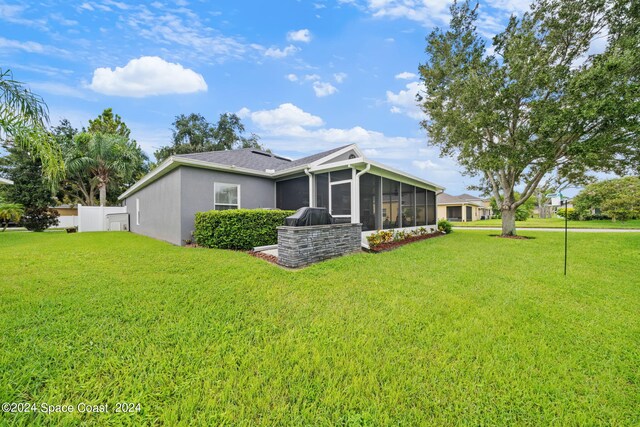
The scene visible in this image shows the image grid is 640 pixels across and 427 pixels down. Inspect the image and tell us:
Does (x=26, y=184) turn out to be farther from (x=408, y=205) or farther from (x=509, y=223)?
(x=509, y=223)

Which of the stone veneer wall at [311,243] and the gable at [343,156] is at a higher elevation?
the gable at [343,156]

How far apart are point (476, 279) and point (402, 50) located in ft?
34.5

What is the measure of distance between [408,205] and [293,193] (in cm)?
543

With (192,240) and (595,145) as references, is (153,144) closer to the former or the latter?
(192,240)

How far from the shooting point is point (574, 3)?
9.40 meters

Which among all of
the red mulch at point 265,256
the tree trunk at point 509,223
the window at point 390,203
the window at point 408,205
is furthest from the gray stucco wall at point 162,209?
the tree trunk at point 509,223

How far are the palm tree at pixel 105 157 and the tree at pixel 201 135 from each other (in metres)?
6.34

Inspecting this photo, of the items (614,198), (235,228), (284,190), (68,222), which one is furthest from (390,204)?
(68,222)

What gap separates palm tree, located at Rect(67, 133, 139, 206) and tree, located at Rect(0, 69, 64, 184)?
1676cm

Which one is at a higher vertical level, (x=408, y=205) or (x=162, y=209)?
(x=408, y=205)

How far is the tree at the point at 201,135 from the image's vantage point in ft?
83.0

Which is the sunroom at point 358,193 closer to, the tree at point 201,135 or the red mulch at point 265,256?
the red mulch at point 265,256

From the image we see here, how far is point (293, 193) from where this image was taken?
1032 centimetres

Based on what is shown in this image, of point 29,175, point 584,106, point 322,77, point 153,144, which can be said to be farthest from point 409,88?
point 29,175
